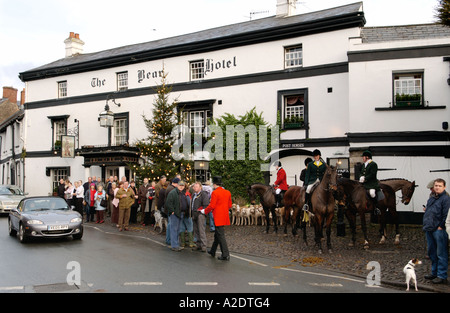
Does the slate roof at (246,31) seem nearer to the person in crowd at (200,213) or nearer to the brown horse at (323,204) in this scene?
the brown horse at (323,204)

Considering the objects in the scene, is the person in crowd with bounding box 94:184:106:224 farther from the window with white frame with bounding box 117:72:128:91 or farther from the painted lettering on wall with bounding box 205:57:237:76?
the window with white frame with bounding box 117:72:128:91

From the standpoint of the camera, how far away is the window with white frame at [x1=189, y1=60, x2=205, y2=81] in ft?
80.2

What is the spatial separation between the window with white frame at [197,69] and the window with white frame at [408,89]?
1138 cm

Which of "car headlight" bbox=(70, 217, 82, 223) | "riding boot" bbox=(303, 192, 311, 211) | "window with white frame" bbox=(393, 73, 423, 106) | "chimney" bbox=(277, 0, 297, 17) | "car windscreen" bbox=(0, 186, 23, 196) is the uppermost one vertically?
"chimney" bbox=(277, 0, 297, 17)

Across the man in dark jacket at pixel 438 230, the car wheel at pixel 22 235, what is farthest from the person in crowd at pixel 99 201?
the man in dark jacket at pixel 438 230

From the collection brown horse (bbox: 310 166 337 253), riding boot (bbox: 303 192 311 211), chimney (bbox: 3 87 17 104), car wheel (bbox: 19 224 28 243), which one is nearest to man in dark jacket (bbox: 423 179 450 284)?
brown horse (bbox: 310 166 337 253)

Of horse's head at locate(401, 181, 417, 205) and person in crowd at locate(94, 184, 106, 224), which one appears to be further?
person in crowd at locate(94, 184, 106, 224)

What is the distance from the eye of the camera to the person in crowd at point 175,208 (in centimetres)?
1191

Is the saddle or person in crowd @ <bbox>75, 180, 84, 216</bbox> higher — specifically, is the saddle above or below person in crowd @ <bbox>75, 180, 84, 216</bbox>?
above

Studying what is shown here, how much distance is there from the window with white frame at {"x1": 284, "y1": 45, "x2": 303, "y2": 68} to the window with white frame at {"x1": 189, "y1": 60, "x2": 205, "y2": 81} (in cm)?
536

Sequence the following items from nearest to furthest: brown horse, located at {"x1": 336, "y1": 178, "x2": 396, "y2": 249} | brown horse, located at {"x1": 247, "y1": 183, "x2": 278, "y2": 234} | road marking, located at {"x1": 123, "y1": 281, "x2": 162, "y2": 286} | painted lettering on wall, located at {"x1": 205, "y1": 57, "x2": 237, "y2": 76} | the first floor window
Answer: road marking, located at {"x1": 123, "y1": 281, "x2": 162, "y2": 286} < brown horse, located at {"x1": 336, "y1": 178, "x2": 396, "y2": 249} < brown horse, located at {"x1": 247, "y1": 183, "x2": 278, "y2": 234} < painted lettering on wall, located at {"x1": 205, "y1": 57, "x2": 237, "y2": 76} < the first floor window

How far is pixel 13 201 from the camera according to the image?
2198 cm
